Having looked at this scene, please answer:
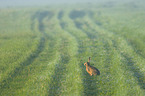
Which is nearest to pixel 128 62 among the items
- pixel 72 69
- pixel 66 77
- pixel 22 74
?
pixel 72 69

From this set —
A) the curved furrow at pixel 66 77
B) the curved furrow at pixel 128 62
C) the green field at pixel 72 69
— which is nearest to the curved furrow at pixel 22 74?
the green field at pixel 72 69

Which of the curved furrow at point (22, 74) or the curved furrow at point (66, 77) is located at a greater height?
the curved furrow at point (22, 74)

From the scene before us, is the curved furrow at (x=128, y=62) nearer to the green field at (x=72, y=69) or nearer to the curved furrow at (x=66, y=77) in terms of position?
the green field at (x=72, y=69)

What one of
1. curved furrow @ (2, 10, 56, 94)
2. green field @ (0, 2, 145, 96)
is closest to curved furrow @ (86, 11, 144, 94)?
green field @ (0, 2, 145, 96)

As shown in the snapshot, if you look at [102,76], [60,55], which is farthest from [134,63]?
[60,55]

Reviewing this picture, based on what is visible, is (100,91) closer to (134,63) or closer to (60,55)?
(134,63)

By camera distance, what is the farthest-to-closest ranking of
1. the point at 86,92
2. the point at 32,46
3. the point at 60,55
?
the point at 32,46
the point at 60,55
the point at 86,92

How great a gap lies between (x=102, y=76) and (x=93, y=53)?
5.32 meters

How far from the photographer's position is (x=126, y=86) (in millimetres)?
10531

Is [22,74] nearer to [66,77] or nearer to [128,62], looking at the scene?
[66,77]

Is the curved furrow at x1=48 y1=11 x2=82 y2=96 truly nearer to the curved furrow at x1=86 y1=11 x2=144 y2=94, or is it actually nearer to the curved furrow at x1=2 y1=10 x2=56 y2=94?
the curved furrow at x1=2 y1=10 x2=56 y2=94

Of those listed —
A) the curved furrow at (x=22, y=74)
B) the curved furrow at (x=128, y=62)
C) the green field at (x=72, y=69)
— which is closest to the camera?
the green field at (x=72, y=69)

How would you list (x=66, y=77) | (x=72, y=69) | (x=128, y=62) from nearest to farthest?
(x=66, y=77) → (x=72, y=69) → (x=128, y=62)

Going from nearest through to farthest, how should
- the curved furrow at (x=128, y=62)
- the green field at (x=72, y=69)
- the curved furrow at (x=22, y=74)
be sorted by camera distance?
the green field at (x=72, y=69)
the curved furrow at (x=22, y=74)
the curved furrow at (x=128, y=62)
